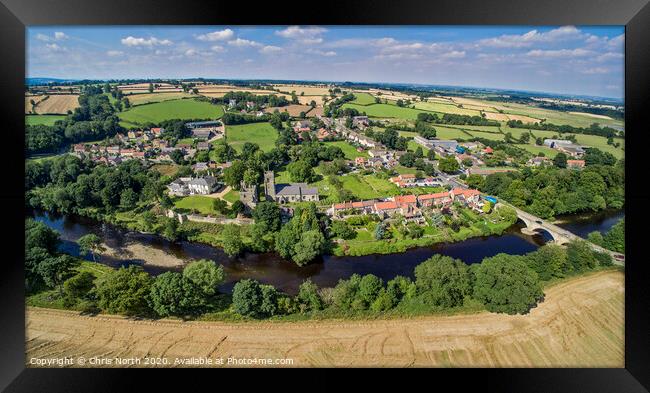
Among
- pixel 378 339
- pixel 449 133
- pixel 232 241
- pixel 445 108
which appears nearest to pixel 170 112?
pixel 232 241

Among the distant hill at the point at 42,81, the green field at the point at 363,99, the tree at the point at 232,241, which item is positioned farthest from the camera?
the green field at the point at 363,99

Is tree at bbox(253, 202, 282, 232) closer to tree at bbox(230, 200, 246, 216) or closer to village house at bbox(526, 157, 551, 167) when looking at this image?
tree at bbox(230, 200, 246, 216)

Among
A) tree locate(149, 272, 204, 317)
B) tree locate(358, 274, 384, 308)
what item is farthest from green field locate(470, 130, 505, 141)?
tree locate(149, 272, 204, 317)

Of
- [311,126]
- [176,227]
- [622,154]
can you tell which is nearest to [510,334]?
[622,154]

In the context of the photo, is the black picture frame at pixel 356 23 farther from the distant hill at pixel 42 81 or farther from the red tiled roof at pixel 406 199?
the red tiled roof at pixel 406 199

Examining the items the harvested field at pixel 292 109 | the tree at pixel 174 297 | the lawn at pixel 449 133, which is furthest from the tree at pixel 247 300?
the lawn at pixel 449 133

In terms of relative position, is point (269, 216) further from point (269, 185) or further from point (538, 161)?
point (538, 161)
